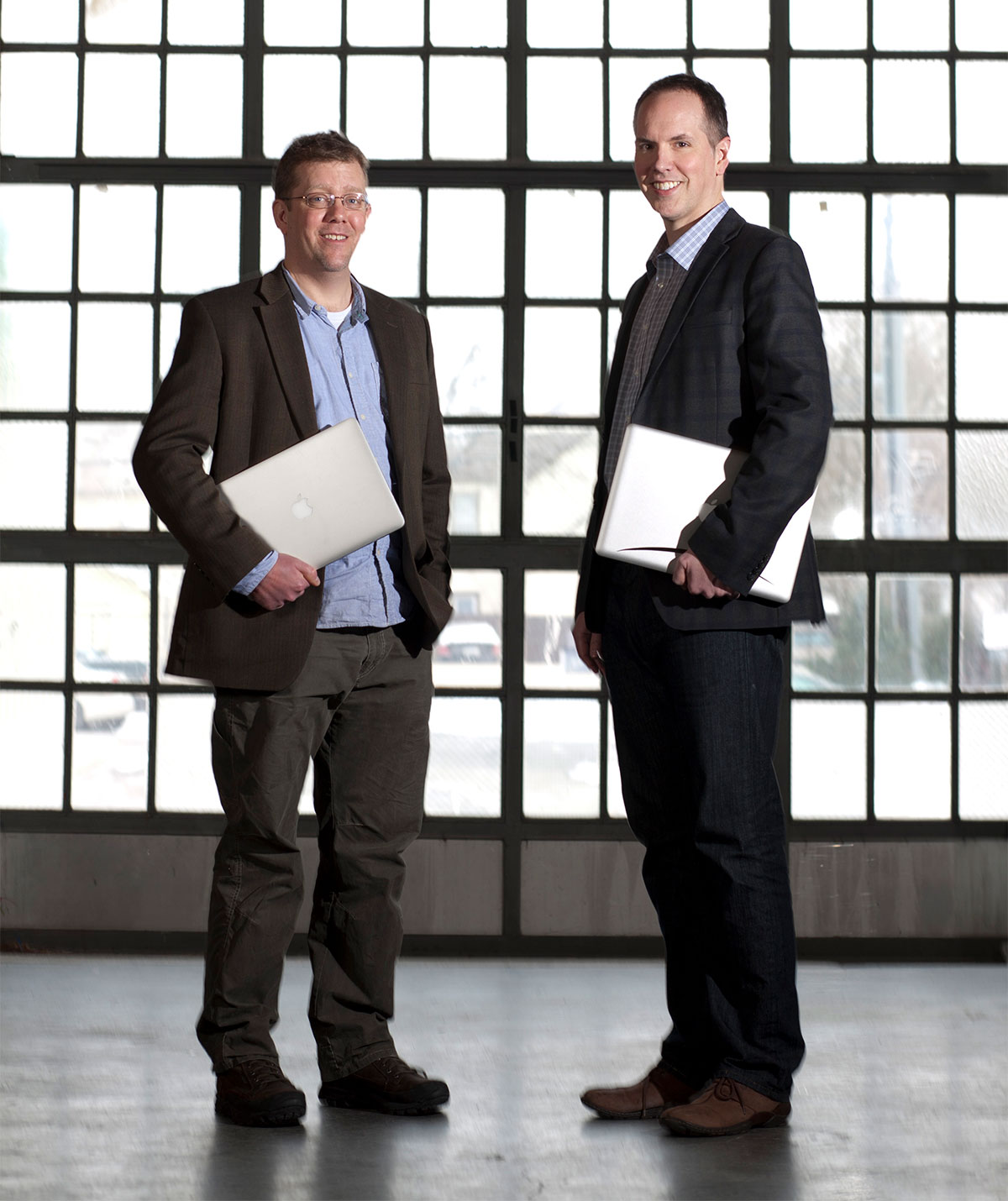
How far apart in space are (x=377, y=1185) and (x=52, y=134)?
2862 mm

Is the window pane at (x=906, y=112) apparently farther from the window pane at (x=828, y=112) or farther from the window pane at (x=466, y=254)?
the window pane at (x=466, y=254)

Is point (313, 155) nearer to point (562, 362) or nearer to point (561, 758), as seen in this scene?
point (562, 362)

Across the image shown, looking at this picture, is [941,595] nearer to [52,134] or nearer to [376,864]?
[376,864]

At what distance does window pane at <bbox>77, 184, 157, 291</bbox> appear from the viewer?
3.76 m

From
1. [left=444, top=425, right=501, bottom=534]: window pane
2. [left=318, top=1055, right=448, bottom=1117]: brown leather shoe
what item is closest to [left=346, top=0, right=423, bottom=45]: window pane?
[left=444, top=425, right=501, bottom=534]: window pane

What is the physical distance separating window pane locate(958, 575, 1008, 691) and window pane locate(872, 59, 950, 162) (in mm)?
1129

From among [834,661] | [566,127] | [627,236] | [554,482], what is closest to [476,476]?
[554,482]

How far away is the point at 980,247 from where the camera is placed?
3789mm

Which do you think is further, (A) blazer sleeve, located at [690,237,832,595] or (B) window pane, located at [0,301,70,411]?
(B) window pane, located at [0,301,70,411]

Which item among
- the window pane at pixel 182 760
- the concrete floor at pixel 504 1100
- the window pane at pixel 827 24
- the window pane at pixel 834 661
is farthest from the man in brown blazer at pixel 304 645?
the window pane at pixel 827 24

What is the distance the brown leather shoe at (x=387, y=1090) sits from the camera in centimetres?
239

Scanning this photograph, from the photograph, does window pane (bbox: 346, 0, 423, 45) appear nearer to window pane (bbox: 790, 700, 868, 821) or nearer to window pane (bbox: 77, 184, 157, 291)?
window pane (bbox: 77, 184, 157, 291)

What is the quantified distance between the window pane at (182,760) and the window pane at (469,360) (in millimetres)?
1030

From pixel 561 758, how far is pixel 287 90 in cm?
189
